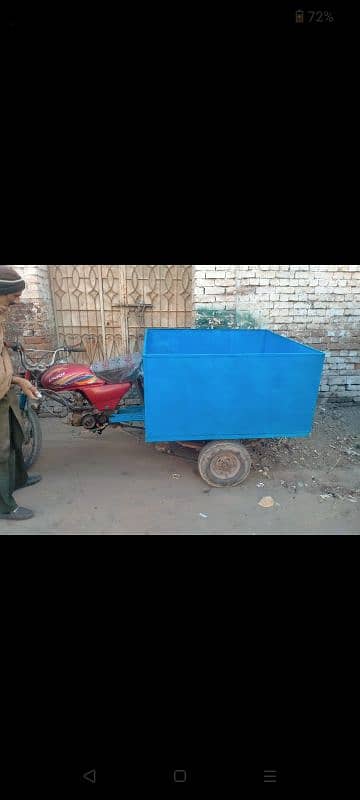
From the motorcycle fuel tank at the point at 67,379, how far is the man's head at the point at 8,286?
32.8 inches

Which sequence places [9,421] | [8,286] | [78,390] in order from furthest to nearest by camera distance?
[78,390], [9,421], [8,286]

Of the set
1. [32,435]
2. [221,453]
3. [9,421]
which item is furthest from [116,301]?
[221,453]

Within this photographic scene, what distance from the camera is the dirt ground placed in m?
3.06

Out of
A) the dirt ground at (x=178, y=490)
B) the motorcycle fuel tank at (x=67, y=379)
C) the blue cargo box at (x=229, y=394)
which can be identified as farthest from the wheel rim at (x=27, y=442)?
the blue cargo box at (x=229, y=394)

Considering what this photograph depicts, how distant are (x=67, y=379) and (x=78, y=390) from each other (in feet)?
0.46

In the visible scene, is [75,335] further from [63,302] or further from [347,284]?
[347,284]

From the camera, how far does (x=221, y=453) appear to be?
3.54 meters

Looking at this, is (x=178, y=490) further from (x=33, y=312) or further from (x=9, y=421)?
(x=33, y=312)

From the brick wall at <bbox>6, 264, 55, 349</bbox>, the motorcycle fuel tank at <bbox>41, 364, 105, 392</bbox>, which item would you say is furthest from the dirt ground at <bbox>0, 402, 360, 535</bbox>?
the brick wall at <bbox>6, 264, 55, 349</bbox>

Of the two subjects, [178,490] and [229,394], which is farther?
[178,490]

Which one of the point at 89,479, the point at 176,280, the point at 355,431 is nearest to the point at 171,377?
the point at 89,479

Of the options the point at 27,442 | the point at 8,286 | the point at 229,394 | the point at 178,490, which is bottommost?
the point at 178,490

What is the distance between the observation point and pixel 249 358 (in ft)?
10.4

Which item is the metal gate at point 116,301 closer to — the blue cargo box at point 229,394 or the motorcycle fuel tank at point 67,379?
the motorcycle fuel tank at point 67,379
